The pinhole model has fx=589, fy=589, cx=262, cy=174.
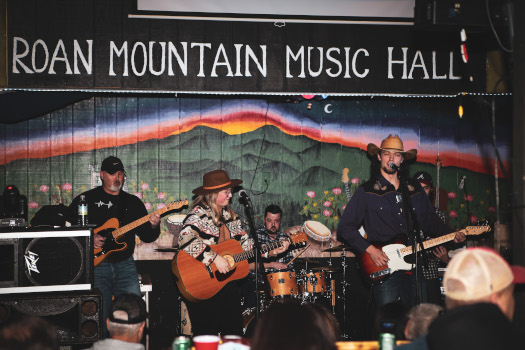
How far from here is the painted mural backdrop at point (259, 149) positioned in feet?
25.7

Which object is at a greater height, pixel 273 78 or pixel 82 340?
pixel 273 78

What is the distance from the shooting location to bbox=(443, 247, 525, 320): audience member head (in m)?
2.48

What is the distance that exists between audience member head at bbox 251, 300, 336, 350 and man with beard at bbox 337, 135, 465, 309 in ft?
13.9

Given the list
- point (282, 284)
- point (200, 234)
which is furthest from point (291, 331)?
point (282, 284)

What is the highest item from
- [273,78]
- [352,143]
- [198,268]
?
[273,78]

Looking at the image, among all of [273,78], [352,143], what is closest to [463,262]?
[273,78]

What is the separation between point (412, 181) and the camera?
672 centimetres

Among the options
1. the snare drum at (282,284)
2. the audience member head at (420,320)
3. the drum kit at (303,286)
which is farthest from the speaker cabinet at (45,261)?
the audience member head at (420,320)

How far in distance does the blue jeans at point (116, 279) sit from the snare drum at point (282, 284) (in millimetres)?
1619

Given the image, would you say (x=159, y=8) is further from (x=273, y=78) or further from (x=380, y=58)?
(x=380, y=58)

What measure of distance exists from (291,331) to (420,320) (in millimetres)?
1519

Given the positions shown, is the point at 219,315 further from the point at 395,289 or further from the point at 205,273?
the point at 395,289

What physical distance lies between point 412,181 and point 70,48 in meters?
3.98

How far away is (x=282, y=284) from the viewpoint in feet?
23.3
